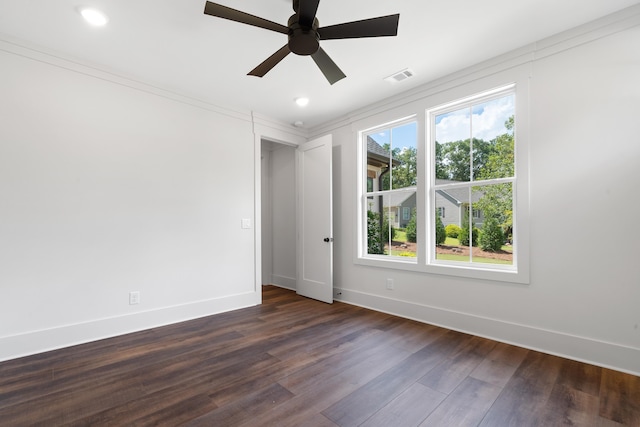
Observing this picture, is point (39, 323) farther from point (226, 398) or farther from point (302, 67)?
point (302, 67)

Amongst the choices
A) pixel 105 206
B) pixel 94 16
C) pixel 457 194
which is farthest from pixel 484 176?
pixel 105 206

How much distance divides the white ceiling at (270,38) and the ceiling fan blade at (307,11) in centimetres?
35

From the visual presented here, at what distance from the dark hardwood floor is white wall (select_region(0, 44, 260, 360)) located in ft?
1.18

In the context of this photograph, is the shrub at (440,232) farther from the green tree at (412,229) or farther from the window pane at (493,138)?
the window pane at (493,138)

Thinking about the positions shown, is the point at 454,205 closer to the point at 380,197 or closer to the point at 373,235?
the point at 380,197

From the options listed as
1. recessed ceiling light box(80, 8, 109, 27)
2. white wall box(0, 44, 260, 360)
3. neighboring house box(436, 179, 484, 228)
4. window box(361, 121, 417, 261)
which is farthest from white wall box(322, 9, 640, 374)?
recessed ceiling light box(80, 8, 109, 27)

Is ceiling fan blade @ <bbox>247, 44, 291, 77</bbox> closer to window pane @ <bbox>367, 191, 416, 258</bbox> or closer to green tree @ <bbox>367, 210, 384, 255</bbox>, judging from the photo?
window pane @ <bbox>367, 191, 416, 258</bbox>

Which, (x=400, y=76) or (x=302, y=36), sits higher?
(x=400, y=76)

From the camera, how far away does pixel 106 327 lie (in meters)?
2.84

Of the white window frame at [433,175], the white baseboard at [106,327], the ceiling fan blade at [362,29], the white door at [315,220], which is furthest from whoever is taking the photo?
the white door at [315,220]

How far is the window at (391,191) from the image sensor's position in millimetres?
3555

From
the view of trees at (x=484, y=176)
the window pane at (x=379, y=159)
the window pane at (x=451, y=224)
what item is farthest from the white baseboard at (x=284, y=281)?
the window pane at (x=451, y=224)

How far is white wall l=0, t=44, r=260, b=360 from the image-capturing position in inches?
97.3

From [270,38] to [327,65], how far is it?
0.59m
